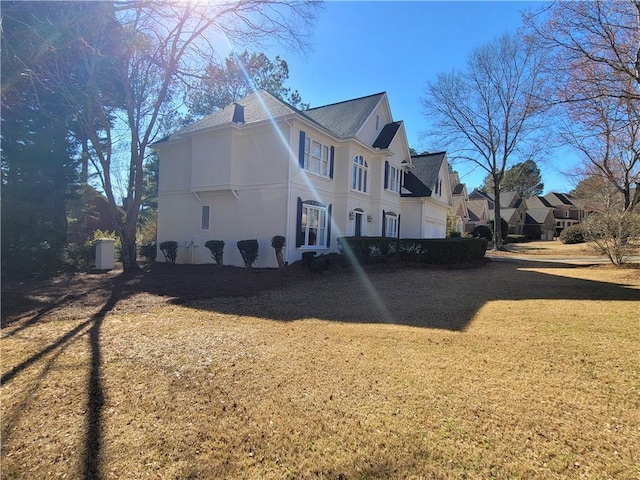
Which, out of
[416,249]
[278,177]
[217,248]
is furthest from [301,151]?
[416,249]

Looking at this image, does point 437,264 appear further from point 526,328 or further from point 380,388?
point 380,388

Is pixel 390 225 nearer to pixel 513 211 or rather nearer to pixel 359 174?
pixel 359 174

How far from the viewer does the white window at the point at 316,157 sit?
1448cm

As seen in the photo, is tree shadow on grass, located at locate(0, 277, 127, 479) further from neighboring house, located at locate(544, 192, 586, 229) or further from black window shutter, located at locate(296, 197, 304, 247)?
neighboring house, located at locate(544, 192, 586, 229)

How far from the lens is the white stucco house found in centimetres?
1372

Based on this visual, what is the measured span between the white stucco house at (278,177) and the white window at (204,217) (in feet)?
0.16

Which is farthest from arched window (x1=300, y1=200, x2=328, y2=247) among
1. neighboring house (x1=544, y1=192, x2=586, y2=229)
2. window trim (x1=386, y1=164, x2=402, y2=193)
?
neighboring house (x1=544, y1=192, x2=586, y2=229)

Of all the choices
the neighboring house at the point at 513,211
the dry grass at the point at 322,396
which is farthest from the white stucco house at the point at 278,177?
the neighboring house at the point at 513,211

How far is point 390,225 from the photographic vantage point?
20156mm

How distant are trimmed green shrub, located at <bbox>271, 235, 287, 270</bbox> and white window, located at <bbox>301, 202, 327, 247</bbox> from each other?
49.5 inches

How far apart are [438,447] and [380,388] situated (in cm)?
105

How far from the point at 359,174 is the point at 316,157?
131 inches

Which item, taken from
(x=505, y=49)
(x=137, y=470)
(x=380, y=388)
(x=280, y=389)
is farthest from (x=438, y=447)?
(x=505, y=49)

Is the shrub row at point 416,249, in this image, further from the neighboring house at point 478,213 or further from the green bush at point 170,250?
the neighboring house at point 478,213
